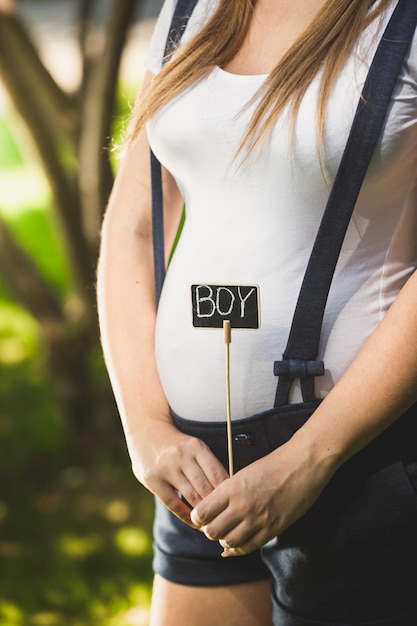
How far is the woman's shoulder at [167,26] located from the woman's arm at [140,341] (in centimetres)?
4

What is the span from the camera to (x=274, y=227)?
1.30 m

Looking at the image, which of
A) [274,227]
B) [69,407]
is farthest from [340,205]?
[69,407]

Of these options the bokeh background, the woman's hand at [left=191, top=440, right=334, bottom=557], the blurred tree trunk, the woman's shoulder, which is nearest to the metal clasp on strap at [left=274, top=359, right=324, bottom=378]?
the woman's hand at [left=191, top=440, right=334, bottom=557]

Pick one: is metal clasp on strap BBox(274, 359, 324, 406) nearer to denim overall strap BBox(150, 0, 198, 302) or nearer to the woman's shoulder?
denim overall strap BBox(150, 0, 198, 302)

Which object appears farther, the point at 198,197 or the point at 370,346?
the point at 198,197

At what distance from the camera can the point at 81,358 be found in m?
3.76

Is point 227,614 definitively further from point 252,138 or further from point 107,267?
point 252,138

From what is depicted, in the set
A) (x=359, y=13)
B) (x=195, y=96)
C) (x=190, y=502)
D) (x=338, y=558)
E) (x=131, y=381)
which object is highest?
(x=359, y=13)

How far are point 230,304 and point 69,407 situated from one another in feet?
8.78

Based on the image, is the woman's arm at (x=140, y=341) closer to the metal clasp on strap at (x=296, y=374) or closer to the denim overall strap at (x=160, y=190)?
the denim overall strap at (x=160, y=190)

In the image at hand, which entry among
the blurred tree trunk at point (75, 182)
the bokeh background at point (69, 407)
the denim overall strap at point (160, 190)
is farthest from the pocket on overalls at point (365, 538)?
the blurred tree trunk at point (75, 182)

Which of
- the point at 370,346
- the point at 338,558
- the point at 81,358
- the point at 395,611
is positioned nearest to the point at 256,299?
the point at 370,346

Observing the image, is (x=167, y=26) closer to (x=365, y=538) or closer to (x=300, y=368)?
(x=300, y=368)

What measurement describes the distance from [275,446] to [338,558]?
0.20 meters
